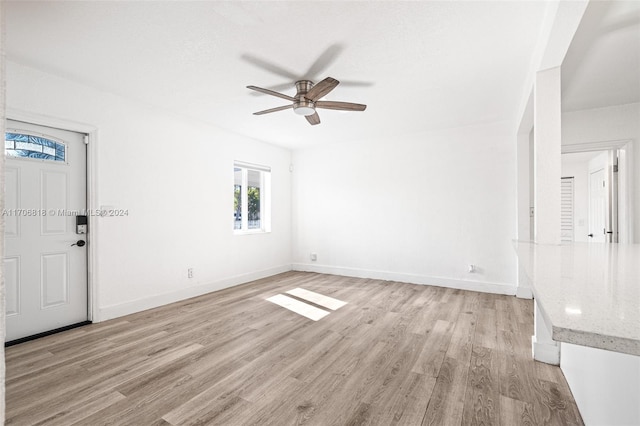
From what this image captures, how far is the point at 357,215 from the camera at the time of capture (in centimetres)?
575

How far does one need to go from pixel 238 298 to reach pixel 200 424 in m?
2.60

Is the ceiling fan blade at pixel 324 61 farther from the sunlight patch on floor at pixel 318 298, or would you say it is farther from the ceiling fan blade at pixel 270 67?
the sunlight patch on floor at pixel 318 298

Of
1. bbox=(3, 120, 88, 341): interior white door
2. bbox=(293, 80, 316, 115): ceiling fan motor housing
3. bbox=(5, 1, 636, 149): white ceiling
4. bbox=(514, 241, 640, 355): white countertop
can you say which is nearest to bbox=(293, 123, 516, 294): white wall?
bbox=(5, 1, 636, 149): white ceiling

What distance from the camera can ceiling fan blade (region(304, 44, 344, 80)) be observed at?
256 centimetres

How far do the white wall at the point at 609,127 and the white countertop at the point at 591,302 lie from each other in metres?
3.29

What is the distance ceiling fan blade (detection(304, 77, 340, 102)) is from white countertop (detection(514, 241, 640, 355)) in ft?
6.55

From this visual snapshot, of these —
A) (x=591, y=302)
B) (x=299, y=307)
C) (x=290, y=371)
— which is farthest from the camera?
(x=299, y=307)

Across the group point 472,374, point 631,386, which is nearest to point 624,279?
point 631,386

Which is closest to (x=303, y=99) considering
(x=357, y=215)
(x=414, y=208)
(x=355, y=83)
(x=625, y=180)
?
(x=355, y=83)

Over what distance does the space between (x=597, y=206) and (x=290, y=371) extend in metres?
5.63

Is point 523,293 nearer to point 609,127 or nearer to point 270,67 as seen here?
point 609,127

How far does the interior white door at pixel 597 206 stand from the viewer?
467 centimetres

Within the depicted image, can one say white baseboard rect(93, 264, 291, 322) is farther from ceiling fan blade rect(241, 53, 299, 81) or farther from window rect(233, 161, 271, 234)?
ceiling fan blade rect(241, 53, 299, 81)

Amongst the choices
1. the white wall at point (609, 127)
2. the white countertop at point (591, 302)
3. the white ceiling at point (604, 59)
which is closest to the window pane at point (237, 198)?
the white ceiling at point (604, 59)
